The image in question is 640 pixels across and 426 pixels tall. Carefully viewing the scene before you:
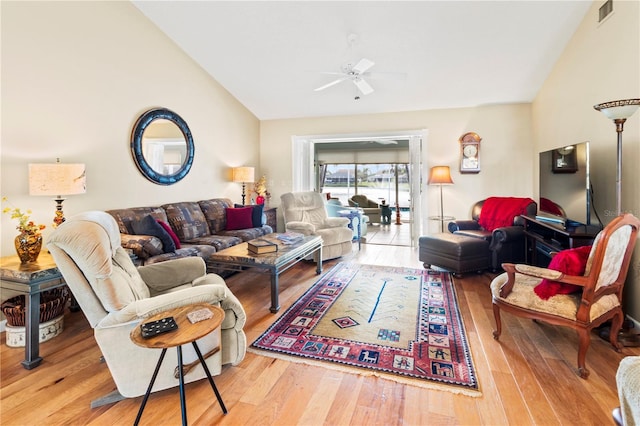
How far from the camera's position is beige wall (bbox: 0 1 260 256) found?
2699 millimetres

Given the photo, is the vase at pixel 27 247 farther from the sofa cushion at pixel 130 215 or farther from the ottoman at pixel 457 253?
the ottoman at pixel 457 253

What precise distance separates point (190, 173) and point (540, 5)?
4.58 meters

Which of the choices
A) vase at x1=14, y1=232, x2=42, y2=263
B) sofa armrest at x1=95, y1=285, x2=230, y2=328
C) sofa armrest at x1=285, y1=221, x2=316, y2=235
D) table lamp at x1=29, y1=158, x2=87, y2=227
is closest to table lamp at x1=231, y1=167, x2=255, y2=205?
sofa armrest at x1=285, y1=221, x2=316, y2=235

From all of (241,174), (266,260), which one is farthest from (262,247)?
(241,174)

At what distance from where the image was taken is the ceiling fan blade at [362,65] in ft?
11.2

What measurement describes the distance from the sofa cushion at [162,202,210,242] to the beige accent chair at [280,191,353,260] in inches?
48.0

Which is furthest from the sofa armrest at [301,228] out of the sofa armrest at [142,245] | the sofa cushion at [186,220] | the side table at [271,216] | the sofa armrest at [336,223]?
the sofa armrest at [142,245]

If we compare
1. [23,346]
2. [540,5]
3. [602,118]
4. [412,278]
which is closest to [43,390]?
[23,346]

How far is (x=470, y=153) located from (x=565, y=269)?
3.68 m

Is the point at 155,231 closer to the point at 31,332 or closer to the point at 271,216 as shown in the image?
the point at 31,332

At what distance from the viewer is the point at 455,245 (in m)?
3.87

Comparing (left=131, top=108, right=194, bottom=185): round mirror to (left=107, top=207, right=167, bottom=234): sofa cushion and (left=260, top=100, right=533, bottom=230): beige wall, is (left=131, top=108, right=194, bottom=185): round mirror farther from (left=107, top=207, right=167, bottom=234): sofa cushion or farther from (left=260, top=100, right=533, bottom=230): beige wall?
(left=260, top=100, right=533, bottom=230): beige wall

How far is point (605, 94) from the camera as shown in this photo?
2.97m

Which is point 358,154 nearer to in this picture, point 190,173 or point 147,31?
point 190,173
